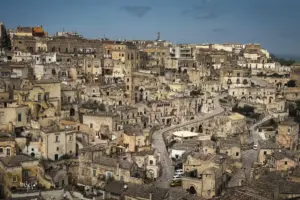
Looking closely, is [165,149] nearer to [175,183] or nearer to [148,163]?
[148,163]

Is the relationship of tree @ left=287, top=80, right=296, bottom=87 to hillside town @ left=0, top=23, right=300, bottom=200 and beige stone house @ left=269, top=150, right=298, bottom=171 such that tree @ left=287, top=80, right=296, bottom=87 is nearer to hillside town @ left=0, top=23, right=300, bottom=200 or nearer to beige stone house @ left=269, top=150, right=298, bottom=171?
hillside town @ left=0, top=23, right=300, bottom=200

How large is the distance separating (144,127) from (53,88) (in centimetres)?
735

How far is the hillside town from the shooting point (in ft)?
71.7

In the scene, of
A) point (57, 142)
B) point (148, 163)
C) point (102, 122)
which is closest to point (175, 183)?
point (148, 163)

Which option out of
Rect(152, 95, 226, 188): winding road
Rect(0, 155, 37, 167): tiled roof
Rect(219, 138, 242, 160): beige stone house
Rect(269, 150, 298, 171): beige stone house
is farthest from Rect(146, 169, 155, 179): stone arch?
Rect(269, 150, 298, 171): beige stone house

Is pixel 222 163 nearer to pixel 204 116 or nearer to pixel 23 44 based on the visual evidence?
pixel 204 116

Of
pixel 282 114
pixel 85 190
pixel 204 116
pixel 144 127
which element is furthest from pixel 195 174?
pixel 282 114

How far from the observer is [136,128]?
30.2 metres

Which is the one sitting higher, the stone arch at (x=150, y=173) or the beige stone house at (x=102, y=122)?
the beige stone house at (x=102, y=122)

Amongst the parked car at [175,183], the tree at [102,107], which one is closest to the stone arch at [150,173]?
the parked car at [175,183]

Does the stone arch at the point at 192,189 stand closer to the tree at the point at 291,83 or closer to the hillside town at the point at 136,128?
the hillside town at the point at 136,128

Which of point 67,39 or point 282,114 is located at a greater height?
point 67,39

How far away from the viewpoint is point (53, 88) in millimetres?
30359

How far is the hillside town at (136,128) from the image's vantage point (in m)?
21.8
